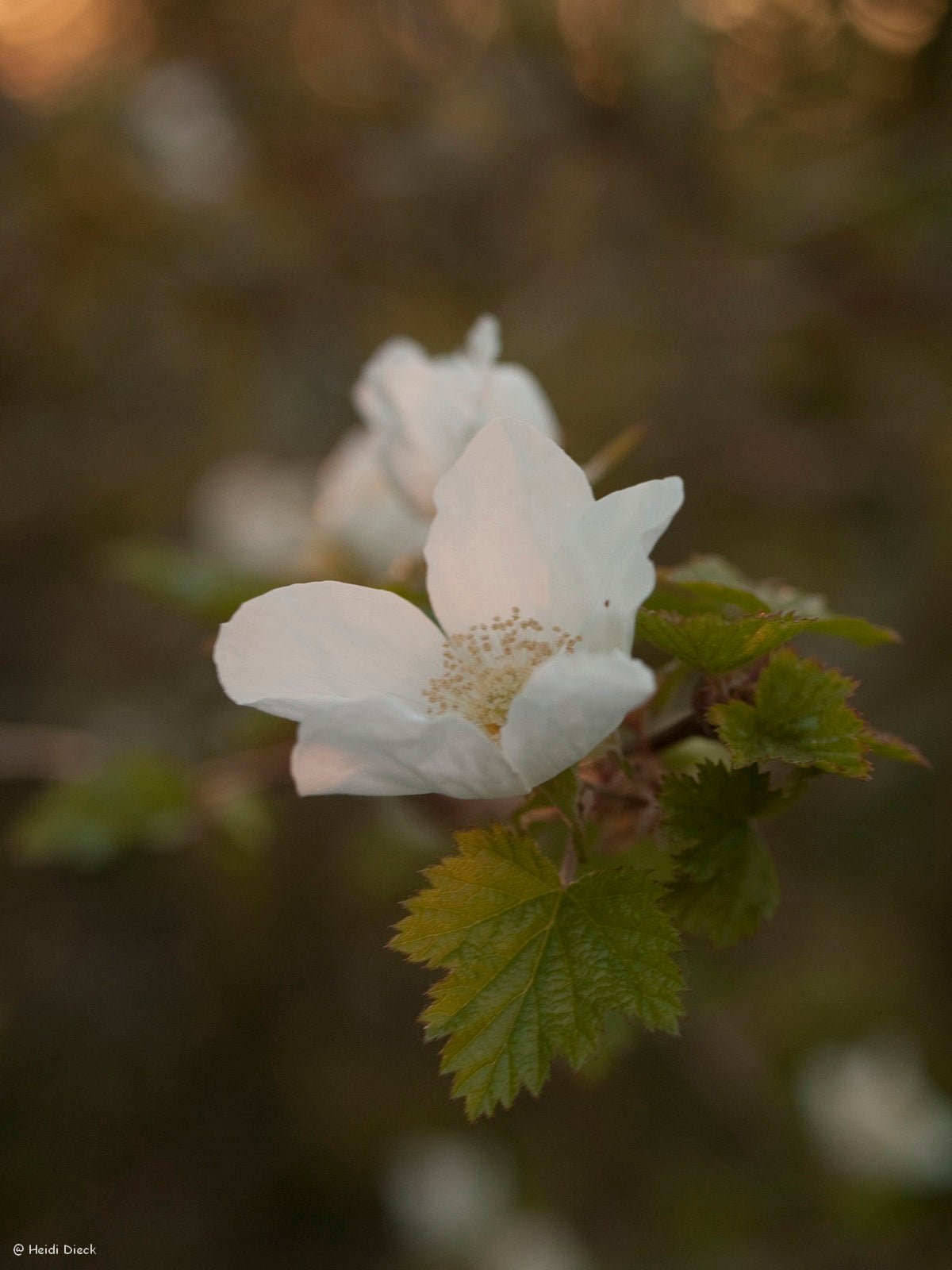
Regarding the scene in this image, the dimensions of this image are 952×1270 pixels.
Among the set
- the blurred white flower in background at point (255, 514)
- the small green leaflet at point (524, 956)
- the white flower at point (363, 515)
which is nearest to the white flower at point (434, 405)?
the white flower at point (363, 515)

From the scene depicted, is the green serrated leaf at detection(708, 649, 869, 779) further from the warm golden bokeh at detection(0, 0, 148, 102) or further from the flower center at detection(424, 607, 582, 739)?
the warm golden bokeh at detection(0, 0, 148, 102)

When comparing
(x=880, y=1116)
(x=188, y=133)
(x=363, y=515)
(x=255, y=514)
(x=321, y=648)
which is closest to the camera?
(x=321, y=648)

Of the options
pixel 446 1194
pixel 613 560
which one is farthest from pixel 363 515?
pixel 446 1194

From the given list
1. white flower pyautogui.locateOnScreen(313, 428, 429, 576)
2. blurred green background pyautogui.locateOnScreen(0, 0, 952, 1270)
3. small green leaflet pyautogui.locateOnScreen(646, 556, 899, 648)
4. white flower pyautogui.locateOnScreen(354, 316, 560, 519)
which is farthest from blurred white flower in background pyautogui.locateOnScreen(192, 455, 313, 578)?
small green leaflet pyautogui.locateOnScreen(646, 556, 899, 648)

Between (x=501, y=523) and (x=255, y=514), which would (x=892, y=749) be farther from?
(x=255, y=514)

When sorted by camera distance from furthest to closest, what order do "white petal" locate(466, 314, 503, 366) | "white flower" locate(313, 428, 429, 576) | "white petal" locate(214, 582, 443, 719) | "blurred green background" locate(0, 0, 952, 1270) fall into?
1. "blurred green background" locate(0, 0, 952, 1270)
2. "white flower" locate(313, 428, 429, 576)
3. "white petal" locate(466, 314, 503, 366)
4. "white petal" locate(214, 582, 443, 719)

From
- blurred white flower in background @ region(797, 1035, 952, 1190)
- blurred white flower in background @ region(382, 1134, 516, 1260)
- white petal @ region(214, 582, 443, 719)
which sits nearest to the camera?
white petal @ region(214, 582, 443, 719)

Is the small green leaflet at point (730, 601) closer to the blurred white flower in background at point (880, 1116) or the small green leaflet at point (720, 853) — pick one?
the small green leaflet at point (720, 853)
